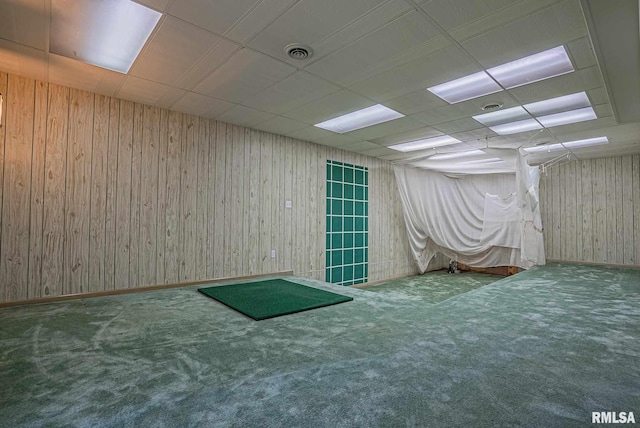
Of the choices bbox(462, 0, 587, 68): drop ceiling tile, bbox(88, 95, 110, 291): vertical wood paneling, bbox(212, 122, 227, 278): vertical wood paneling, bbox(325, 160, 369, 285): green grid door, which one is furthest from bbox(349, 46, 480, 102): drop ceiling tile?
bbox(88, 95, 110, 291): vertical wood paneling

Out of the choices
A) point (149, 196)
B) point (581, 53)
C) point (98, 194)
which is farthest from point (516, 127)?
point (98, 194)

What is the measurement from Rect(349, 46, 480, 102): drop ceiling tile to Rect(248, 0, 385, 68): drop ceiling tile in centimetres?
75

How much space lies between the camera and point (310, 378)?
5.61ft

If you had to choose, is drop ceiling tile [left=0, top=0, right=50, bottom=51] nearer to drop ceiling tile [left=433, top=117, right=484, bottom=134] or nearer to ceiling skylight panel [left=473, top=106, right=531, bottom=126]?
Result: drop ceiling tile [left=433, top=117, right=484, bottom=134]

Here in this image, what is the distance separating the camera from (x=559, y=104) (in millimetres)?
3543

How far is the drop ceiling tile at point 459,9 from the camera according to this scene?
76.5 inches

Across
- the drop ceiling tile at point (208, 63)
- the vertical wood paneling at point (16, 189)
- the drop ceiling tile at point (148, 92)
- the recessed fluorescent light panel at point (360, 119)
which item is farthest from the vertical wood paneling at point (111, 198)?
the recessed fluorescent light panel at point (360, 119)

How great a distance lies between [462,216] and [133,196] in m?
6.87

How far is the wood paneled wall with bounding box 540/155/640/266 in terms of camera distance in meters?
5.94

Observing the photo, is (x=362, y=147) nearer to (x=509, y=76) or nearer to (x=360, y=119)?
(x=360, y=119)

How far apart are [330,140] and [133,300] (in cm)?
359

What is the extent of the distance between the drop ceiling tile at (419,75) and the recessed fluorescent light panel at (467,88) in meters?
0.18

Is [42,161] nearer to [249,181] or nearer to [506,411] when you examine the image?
[249,181]

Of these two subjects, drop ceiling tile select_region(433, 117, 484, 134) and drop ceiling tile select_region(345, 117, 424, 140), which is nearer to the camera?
drop ceiling tile select_region(433, 117, 484, 134)
